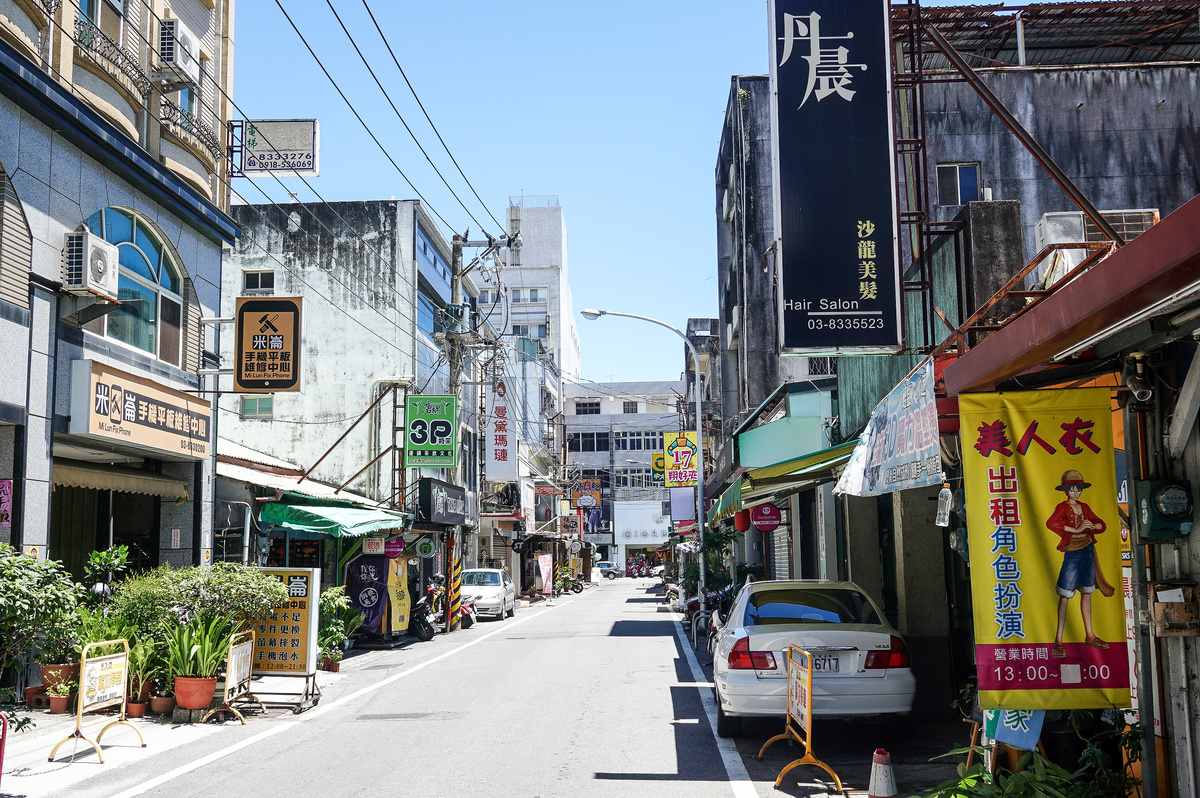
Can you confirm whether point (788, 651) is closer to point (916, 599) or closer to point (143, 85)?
point (916, 599)

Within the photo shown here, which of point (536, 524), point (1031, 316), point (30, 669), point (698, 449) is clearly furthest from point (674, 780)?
point (536, 524)

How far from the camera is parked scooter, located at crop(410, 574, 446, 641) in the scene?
2336 centimetres

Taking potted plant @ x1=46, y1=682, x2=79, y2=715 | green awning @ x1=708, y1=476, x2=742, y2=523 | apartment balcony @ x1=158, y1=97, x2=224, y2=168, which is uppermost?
apartment balcony @ x1=158, y1=97, x2=224, y2=168

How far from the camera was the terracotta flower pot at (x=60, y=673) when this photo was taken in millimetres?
11344

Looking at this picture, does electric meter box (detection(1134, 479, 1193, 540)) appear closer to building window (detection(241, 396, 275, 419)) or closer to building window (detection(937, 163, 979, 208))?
building window (detection(937, 163, 979, 208))

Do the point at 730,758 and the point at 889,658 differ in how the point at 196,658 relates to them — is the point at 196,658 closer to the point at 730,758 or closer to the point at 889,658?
the point at 730,758

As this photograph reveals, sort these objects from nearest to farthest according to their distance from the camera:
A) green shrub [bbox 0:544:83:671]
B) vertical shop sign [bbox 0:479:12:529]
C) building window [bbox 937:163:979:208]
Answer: green shrub [bbox 0:544:83:671]
vertical shop sign [bbox 0:479:12:529]
building window [bbox 937:163:979:208]

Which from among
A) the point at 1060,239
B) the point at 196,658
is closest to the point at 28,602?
the point at 196,658

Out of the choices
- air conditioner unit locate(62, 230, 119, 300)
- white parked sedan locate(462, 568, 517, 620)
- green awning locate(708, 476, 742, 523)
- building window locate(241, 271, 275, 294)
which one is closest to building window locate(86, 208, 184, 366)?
air conditioner unit locate(62, 230, 119, 300)

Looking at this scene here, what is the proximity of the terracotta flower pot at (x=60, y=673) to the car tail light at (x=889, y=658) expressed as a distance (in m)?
8.68

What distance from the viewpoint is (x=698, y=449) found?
92.6ft

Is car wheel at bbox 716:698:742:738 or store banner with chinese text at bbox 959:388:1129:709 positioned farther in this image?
car wheel at bbox 716:698:742:738

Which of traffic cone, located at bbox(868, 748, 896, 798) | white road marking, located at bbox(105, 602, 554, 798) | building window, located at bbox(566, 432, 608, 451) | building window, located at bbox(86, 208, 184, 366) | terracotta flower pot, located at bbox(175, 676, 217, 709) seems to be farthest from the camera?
building window, located at bbox(566, 432, 608, 451)

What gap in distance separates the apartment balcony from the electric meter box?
49.4ft
